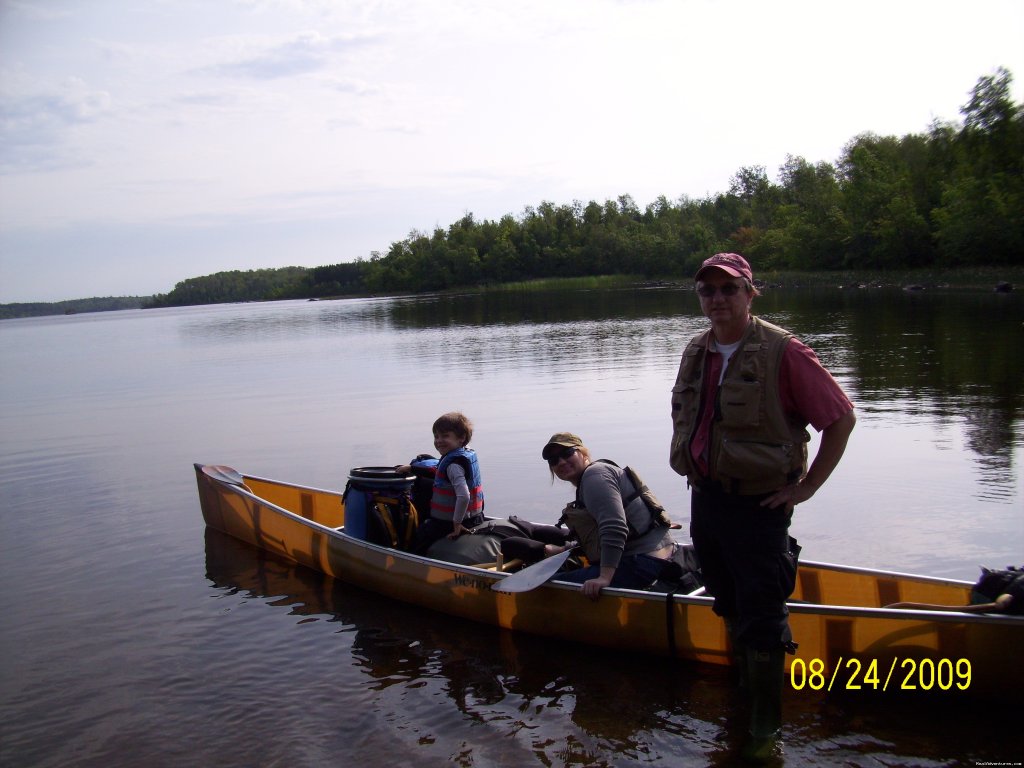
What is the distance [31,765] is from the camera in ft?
17.9

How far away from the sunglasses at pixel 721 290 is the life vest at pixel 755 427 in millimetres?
179

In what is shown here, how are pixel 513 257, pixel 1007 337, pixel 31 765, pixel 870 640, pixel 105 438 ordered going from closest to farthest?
pixel 870 640 → pixel 31 765 → pixel 105 438 → pixel 1007 337 → pixel 513 257

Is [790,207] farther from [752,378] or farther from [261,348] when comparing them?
[752,378]

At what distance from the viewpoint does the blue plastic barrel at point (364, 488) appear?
7641 millimetres

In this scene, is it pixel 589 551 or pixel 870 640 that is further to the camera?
pixel 589 551

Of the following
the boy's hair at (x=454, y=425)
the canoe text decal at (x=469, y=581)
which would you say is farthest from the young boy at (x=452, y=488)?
the canoe text decal at (x=469, y=581)

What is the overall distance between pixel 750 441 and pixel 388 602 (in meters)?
4.73

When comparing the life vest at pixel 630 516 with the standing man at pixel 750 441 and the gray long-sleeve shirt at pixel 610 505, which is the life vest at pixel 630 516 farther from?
the standing man at pixel 750 441

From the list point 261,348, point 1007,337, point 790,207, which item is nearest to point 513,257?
point 790,207

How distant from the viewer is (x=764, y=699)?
450 cm

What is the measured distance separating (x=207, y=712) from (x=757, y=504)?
4.17m

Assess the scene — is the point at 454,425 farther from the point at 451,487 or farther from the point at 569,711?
the point at 569,711

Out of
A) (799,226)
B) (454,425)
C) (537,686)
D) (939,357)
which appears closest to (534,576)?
(537,686)
